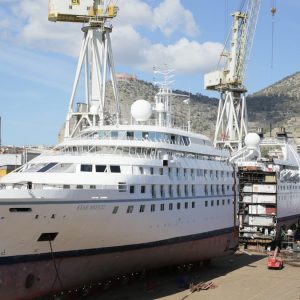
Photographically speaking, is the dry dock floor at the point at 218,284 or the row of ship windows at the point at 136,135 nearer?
the dry dock floor at the point at 218,284

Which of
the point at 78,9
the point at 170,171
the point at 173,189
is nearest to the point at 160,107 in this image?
the point at 170,171

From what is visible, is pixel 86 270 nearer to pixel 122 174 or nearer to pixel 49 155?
pixel 122 174

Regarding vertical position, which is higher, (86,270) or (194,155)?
(194,155)

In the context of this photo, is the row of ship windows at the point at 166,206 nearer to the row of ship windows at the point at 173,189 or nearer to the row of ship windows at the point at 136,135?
the row of ship windows at the point at 173,189

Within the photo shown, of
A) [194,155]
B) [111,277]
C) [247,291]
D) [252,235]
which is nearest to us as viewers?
[111,277]

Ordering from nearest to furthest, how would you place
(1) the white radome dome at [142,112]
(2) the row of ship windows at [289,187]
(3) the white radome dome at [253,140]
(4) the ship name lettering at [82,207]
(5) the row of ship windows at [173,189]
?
(4) the ship name lettering at [82,207] < (5) the row of ship windows at [173,189] < (1) the white radome dome at [142,112] < (2) the row of ship windows at [289,187] < (3) the white radome dome at [253,140]

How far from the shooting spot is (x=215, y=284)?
112 ft

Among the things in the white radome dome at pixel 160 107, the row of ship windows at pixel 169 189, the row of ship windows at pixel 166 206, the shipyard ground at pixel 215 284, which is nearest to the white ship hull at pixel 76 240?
the row of ship windows at pixel 166 206

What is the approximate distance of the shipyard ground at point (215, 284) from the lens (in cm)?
3019

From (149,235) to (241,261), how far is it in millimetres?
16304

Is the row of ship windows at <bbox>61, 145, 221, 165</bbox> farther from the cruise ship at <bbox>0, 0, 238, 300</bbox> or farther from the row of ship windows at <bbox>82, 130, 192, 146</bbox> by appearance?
the row of ship windows at <bbox>82, 130, 192, 146</bbox>

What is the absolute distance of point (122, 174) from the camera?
2912 cm

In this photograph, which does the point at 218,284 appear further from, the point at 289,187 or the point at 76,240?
the point at 289,187

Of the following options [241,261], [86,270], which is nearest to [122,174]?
[86,270]
